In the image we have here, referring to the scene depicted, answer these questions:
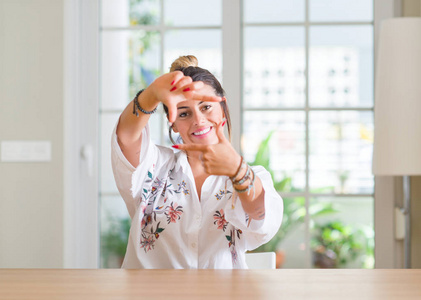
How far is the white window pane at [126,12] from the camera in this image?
2973 mm

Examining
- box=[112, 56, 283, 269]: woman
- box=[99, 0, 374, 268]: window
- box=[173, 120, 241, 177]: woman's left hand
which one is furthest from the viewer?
box=[99, 0, 374, 268]: window

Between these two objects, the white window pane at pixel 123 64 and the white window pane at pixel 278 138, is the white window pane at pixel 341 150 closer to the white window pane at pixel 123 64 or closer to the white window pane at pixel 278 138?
the white window pane at pixel 278 138

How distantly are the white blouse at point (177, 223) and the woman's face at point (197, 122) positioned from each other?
90mm

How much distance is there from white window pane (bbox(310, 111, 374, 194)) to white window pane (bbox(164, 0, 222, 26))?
124 centimetres

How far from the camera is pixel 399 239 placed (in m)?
2.75

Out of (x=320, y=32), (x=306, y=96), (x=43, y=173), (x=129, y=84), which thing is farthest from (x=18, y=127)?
(x=320, y=32)

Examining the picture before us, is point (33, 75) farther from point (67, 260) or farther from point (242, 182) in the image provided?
point (242, 182)

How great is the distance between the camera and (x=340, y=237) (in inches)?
168

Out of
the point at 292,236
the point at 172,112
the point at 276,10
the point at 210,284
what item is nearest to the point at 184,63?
the point at 172,112

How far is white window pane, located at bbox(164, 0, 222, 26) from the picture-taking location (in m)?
4.59

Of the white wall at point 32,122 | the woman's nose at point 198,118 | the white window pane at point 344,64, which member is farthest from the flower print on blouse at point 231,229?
the white window pane at point 344,64

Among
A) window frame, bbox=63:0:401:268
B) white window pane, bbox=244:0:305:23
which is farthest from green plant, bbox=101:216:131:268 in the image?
white window pane, bbox=244:0:305:23

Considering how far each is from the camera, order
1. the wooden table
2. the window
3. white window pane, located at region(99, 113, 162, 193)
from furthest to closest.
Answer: the window, white window pane, located at region(99, 113, 162, 193), the wooden table

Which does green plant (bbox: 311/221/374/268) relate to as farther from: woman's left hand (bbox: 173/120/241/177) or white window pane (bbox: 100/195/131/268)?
woman's left hand (bbox: 173/120/241/177)
